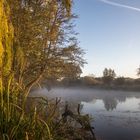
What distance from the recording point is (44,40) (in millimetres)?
18047

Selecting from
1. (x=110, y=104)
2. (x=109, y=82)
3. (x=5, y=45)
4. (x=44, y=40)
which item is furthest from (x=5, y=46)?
(x=109, y=82)

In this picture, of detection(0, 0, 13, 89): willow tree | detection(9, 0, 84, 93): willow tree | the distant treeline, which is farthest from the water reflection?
detection(0, 0, 13, 89): willow tree

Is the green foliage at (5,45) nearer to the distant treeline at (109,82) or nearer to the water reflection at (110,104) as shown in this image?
the water reflection at (110,104)

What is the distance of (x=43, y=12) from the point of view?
1823cm

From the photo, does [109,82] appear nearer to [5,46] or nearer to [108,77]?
[108,77]

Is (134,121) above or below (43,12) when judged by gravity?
below

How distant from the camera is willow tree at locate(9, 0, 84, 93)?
16.8 meters

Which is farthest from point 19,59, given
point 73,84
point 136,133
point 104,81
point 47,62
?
point 73,84

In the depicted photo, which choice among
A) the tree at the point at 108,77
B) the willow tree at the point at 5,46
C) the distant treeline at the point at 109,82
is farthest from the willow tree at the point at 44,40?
the tree at the point at 108,77

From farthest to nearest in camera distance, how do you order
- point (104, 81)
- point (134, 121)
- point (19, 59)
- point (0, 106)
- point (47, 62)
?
point (104, 81), point (134, 121), point (47, 62), point (19, 59), point (0, 106)

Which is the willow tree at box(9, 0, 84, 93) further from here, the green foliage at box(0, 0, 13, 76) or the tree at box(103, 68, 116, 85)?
the tree at box(103, 68, 116, 85)

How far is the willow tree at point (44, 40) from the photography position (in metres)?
16.8

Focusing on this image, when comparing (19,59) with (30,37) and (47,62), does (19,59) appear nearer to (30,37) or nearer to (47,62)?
(30,37)

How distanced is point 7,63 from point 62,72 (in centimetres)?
1234
